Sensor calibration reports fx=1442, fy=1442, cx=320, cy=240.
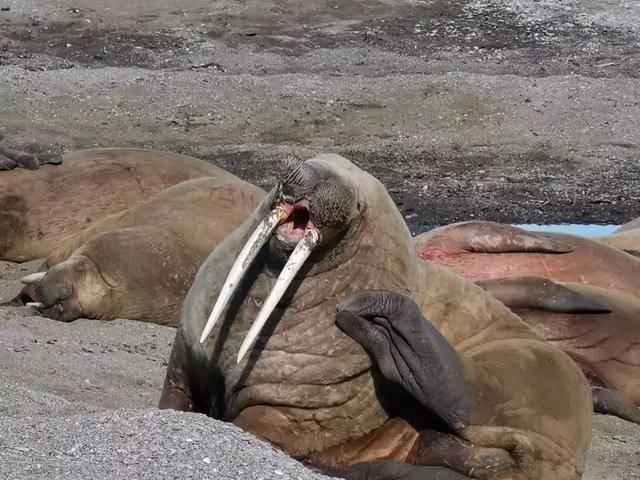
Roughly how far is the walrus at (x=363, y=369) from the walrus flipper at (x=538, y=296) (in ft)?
5.75

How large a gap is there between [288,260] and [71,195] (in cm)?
522

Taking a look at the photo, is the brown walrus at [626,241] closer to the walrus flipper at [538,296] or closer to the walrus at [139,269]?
the walrus flipper at [538,296]

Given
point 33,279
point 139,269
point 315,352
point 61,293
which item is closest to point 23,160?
point 33,279

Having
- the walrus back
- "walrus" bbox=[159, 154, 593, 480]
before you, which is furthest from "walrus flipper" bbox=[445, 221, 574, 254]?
"walrus" bbox=[159, 154, 593, 480]

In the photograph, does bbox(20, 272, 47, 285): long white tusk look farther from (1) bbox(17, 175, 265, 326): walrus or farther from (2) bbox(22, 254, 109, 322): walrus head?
(2) bbox(22, 254, 109, 322): walrus head

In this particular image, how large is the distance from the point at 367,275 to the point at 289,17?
1268 centimetres

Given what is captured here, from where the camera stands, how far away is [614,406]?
630 cm

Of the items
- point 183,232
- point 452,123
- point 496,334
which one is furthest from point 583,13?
point 496,334

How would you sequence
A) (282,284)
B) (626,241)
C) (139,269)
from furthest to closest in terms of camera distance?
(626,241) → (139,269) → (282,284)

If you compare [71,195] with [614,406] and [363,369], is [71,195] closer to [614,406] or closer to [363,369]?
[614,406]

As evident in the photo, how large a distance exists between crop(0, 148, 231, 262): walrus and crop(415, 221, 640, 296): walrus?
86.9 inches

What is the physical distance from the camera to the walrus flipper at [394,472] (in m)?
4.63

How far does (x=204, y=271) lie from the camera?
194 inches

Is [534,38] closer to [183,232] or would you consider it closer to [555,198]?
[555,198]
